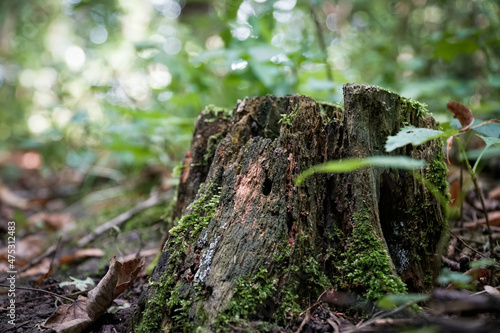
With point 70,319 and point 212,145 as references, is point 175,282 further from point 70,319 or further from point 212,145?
point 212,145

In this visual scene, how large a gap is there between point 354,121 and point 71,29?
40.8 feet

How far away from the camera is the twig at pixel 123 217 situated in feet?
10.7

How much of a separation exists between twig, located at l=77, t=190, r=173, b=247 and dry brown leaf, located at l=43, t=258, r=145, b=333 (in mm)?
1561

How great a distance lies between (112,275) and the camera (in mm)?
1689

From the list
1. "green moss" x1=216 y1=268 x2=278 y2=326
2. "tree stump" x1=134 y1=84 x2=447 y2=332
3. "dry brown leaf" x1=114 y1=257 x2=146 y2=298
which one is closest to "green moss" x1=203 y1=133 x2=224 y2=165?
"tree stump" x1=134 y1=84 x2=447 y2=332

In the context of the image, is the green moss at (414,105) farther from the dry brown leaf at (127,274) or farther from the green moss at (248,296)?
the dry brown leaf at (127,274)

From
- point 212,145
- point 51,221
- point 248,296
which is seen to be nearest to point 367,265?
point 248,296

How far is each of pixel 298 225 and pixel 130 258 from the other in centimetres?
136

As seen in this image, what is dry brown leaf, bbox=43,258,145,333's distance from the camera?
60.4 inches

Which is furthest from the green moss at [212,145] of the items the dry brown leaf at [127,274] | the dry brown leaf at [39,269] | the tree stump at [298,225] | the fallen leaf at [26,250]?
the fallen leaf at [26,250]

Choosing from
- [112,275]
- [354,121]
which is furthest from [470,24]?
[112,275]

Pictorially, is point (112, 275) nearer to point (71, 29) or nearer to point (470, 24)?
point (470, 24)

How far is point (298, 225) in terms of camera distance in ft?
5.26

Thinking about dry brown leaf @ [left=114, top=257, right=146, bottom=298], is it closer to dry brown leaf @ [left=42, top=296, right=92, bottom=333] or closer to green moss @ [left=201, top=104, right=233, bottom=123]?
dry brown leaf @ [left=42, top=296, right=92, bottom=333]
